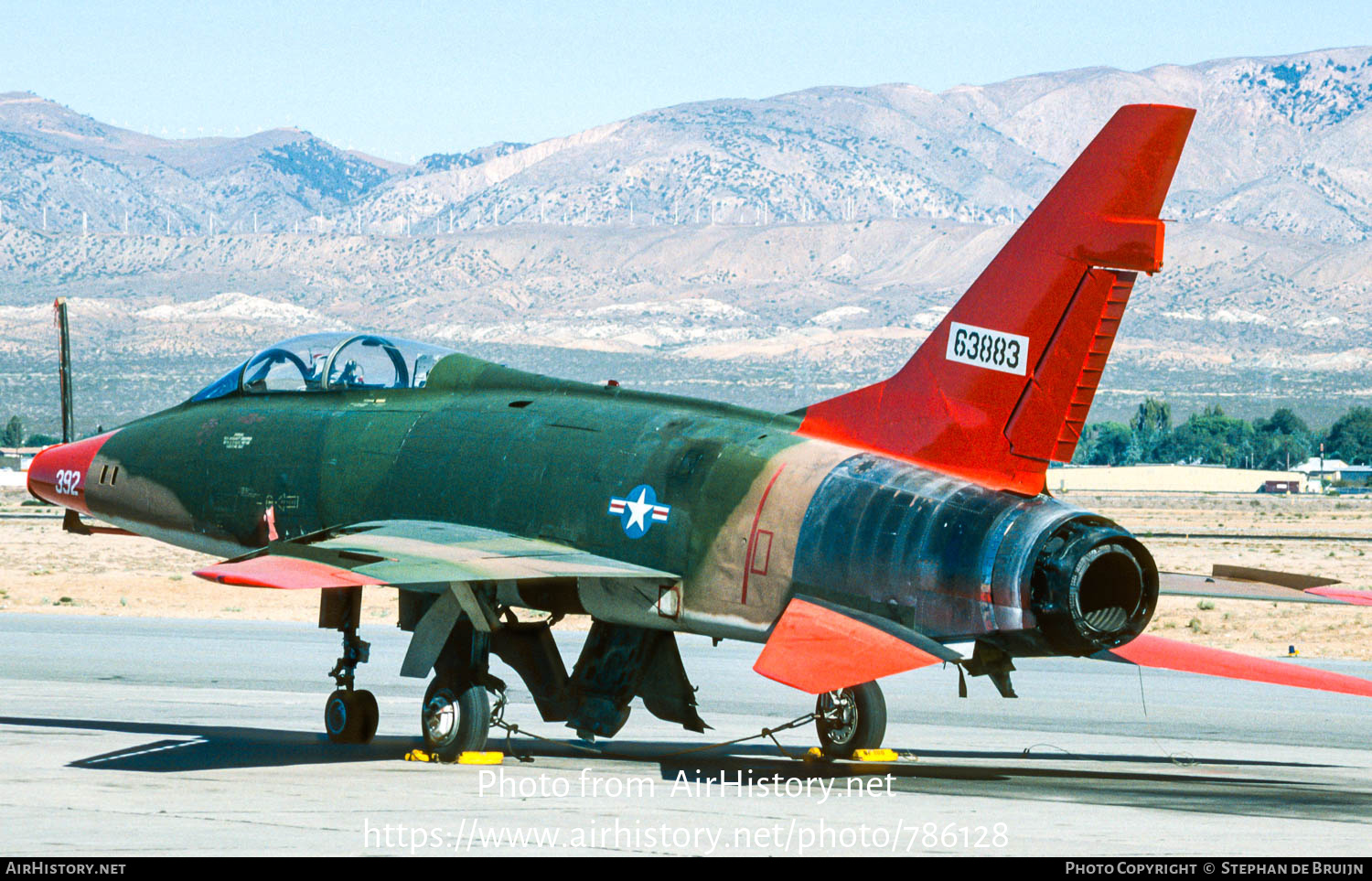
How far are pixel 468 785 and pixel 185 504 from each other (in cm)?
571

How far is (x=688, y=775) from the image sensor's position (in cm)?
1494

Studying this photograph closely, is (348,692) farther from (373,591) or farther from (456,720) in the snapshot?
(373,591)

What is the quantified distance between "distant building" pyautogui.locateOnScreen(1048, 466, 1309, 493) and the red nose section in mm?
125640

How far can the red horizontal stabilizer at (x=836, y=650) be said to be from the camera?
41.2 feet

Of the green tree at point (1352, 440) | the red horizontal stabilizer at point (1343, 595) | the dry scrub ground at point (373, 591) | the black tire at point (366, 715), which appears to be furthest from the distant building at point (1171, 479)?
the black tire at point (366, 715)

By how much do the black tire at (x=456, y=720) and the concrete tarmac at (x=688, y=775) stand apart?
0.94 ft

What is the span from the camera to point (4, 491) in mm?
112812

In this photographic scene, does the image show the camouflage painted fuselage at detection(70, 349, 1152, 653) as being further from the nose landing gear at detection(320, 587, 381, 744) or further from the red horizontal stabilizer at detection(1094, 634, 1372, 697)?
the red horizontal stabilizer at detection(1094, 634, 1372, 697)

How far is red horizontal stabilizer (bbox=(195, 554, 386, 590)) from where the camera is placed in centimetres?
1255

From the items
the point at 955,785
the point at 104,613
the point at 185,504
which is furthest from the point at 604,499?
the point at 104,613

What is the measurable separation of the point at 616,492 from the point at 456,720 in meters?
2.53

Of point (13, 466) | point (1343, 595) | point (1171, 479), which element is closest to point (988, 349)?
point (1343, 595)

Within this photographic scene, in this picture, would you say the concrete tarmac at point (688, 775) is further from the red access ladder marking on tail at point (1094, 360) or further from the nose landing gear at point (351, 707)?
the red access ladder marking on tail at point (1094, 360)

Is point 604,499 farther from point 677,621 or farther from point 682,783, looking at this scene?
point 682,783
